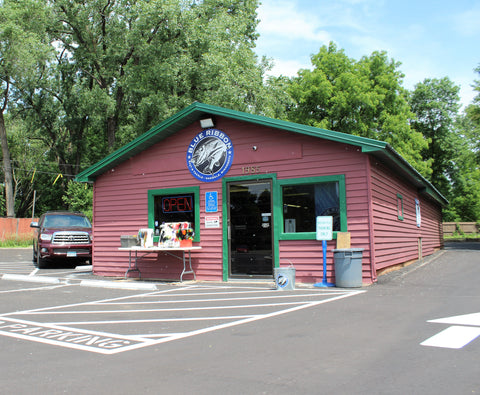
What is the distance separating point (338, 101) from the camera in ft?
113

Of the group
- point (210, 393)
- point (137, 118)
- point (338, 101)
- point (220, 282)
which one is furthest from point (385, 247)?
point (338, 101)

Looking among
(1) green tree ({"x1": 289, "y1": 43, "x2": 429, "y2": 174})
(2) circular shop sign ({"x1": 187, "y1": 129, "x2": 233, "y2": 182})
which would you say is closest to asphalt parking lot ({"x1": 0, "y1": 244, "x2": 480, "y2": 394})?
(2) circular shop sign ({"x1": 187, "y1": 129, "x2": 233, "y2": 182})

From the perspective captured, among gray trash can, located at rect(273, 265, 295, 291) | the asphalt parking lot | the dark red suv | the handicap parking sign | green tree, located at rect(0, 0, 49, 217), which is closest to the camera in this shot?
the asphalt parking lot

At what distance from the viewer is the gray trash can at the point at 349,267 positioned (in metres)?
10.2

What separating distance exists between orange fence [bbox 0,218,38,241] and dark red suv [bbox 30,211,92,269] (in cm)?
1911

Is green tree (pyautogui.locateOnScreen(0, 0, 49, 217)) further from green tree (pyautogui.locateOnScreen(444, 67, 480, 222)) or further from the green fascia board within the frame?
green tree (pyautogui.locateOnScreen(444, 67, 480, 222))

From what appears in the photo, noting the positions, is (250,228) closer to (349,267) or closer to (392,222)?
(349,267)

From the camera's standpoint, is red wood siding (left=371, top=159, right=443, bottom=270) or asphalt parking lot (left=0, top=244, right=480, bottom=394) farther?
red wood siding (left=371, top=159, right=443, bottom=270)

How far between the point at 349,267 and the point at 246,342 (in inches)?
213

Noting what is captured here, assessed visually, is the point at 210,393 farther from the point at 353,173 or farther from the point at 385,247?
the point at 385,247

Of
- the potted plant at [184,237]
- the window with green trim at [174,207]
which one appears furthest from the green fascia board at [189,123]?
the potted plant at [184,237]

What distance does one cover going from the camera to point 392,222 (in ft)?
42.9

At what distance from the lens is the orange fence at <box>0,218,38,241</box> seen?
35312mm

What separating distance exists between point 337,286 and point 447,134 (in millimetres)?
38929
